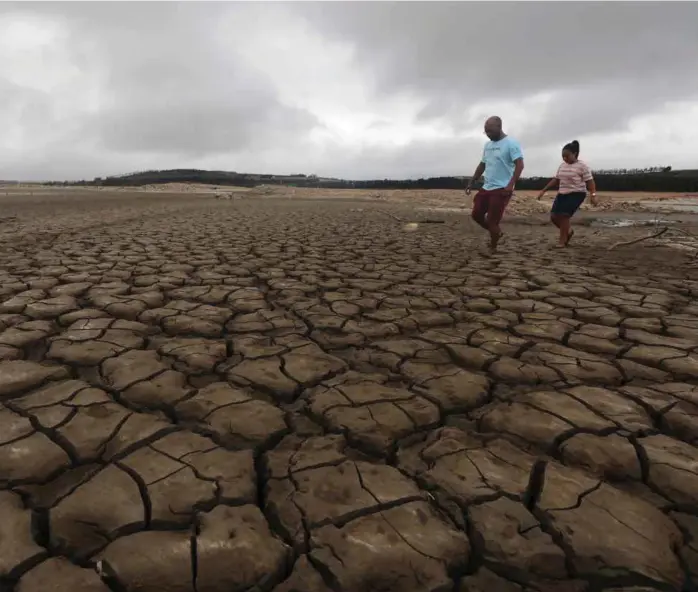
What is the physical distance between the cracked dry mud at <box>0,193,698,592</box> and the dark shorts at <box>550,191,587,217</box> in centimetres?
212

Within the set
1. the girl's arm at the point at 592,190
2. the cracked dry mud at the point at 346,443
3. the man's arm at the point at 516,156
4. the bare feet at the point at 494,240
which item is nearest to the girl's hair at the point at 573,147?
the girl's arm at the point at 592,190

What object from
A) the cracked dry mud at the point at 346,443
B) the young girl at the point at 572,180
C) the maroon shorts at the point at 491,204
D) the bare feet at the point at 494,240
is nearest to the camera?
the cracked dry mud at the point at 346,443

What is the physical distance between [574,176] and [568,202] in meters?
0.28

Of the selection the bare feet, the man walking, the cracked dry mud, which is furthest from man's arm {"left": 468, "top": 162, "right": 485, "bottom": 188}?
the cracked dry mud

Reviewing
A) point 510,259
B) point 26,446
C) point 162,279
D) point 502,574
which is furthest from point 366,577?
point 510,259

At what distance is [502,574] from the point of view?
837 mm

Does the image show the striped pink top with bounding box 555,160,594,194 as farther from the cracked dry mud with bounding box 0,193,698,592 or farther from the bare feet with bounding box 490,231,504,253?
the cracked dry mud with bounding box 0,193,698,592

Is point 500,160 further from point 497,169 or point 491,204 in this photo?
point 491,204

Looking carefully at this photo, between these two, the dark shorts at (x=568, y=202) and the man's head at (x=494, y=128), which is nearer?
the man's head at (x=494, y=128)

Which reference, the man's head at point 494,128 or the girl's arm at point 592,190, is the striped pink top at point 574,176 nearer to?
the girl's arm at point 592,190

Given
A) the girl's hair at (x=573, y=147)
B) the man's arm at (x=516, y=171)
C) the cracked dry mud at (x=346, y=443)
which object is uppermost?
the girl's hair at (x=573, y=147)

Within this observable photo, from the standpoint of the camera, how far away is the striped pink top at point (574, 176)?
439 cm

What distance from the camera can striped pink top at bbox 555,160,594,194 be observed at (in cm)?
439

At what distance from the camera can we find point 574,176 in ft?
14.5
